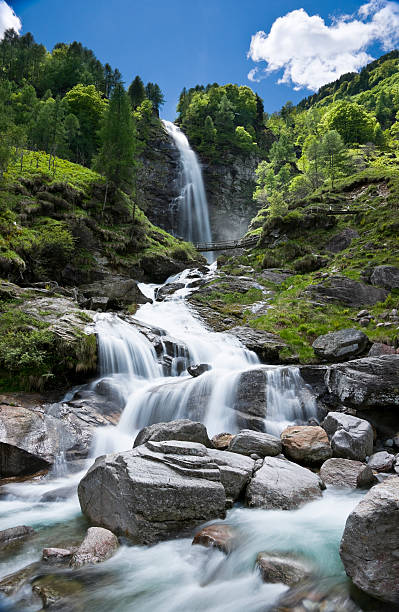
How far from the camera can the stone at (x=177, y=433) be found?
8.04 m

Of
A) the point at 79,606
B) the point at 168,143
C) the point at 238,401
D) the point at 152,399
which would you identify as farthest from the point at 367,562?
the point at 168,143

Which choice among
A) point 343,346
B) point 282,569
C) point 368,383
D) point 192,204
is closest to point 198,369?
point 343,346

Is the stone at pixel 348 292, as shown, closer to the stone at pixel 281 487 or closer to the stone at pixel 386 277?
the stone at pixel 386 277

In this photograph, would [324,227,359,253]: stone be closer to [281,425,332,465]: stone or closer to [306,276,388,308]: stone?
[306,276,388,308]: stone

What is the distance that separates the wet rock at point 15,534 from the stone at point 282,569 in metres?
4.09

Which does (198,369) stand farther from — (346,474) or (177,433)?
(346,474)

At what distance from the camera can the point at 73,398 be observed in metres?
11.7

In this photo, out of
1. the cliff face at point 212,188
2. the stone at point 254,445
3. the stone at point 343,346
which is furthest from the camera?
the cliff face at point 212,188

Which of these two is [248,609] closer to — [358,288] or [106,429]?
[106,429]

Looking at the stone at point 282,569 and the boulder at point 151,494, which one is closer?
the stone at point 282,569

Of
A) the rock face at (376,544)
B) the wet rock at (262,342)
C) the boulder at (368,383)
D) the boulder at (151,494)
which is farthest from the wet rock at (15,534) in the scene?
the wet rock at (262,342)

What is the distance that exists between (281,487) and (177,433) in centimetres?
269

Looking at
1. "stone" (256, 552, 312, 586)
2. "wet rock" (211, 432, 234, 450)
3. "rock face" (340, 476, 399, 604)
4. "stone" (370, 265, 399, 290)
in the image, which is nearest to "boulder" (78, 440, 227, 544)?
"stone" (256, 552, 312, 586)

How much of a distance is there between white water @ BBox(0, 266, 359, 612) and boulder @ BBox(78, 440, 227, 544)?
11.2 inches
